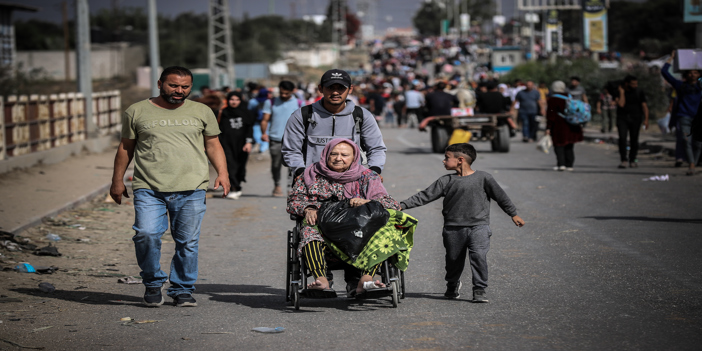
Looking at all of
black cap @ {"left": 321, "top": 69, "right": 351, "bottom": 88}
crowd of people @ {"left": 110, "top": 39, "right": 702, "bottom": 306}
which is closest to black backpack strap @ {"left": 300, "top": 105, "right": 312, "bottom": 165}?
crowd of people @ {"left": 110, "top": 39, "right": 702, "bottom": 306}

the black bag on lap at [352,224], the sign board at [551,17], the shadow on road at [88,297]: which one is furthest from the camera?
the sign board at [551,17]

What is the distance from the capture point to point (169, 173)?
635cm

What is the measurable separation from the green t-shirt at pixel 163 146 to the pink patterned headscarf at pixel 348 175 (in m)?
0.91

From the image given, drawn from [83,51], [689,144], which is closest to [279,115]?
[689,144]

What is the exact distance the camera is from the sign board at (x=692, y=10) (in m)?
21.4

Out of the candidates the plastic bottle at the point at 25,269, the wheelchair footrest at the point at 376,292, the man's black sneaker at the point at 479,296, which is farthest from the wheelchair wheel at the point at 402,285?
the plastic bottle at the point at 25,269

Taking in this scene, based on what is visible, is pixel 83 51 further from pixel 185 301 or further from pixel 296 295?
pixel 296 295

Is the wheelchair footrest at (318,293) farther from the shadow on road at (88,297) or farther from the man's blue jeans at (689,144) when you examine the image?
the man's blue jeans at (689,144)

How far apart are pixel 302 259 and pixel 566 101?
10.6 metres

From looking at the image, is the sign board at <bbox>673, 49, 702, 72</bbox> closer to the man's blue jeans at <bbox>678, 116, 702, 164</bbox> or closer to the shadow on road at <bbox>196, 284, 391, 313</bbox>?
the man's blue jeans at <bbox>678, 116, 702, 164</bbox>

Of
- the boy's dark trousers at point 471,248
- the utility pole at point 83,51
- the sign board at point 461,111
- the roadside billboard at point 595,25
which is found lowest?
the boy's dark trousers at point 471,248

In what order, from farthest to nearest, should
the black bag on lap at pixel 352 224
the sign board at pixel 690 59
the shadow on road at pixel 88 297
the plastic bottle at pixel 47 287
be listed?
the sign board at pixel 690 59 → the plastic bottle at pixel 47 287 → the shadow on road at pixel 88 297 → the black bag on lap at pixel 352 224

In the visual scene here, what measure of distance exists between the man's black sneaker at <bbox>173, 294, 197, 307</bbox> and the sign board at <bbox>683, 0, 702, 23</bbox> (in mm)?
18260

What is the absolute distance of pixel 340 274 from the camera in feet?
27.1
